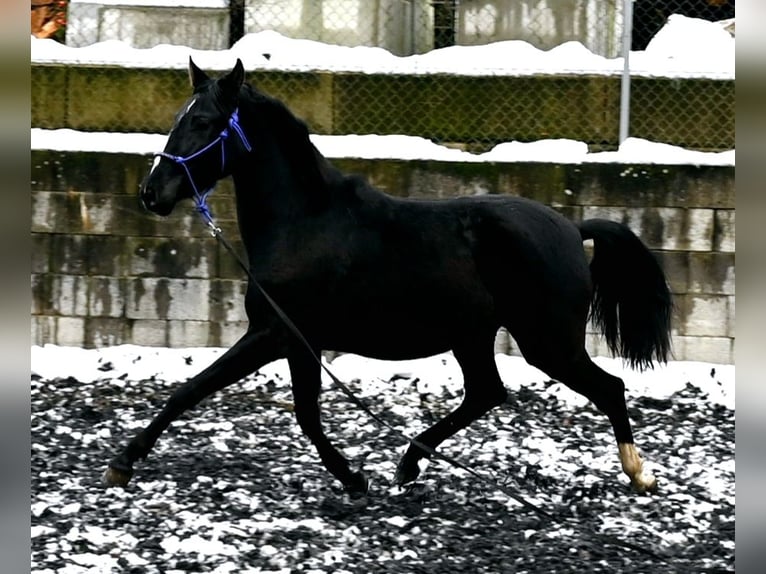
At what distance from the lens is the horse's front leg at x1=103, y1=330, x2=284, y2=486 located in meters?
5.78

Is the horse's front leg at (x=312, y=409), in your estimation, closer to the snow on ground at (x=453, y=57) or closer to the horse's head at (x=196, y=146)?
the horse's head at (x=196, y=146)

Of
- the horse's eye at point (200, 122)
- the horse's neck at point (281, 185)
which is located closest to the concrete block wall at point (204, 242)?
the horse's neck at point (281, 185)

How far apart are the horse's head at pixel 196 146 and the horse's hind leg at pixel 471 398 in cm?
149

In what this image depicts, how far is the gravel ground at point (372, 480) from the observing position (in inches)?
202

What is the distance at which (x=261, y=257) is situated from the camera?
5961 millimetres

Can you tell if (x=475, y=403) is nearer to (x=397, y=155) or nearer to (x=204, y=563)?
(x=204, y=563)

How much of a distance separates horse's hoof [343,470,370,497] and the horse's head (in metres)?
1.47

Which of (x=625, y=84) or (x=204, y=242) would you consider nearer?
(x=204, y=242)

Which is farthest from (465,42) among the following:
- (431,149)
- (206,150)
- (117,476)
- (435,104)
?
(117,476)

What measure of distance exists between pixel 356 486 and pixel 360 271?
0.98m

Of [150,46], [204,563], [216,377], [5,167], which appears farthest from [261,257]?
[150,46]

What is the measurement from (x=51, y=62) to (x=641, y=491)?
5.62 meters

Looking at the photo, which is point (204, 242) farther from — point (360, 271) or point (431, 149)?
point (360, 271)

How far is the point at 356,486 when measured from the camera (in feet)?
19.4
